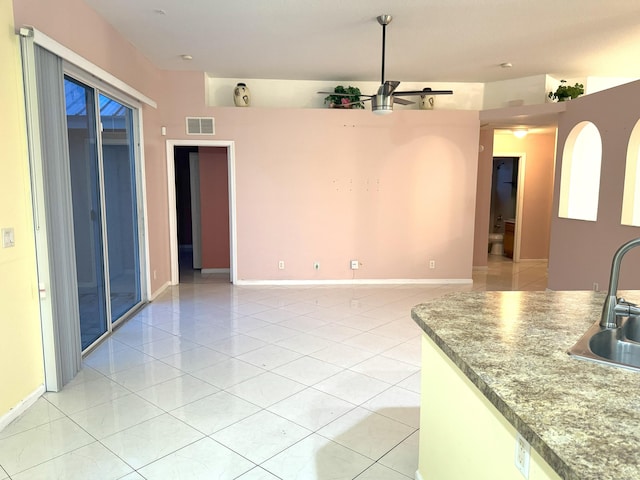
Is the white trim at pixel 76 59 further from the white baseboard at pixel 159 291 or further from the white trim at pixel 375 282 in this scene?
the white trim at pixel 375 282

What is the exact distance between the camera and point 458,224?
6527 mm

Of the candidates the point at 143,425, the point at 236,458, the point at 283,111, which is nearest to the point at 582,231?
the point at 283,111

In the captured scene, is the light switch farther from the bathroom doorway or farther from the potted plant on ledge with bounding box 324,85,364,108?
the bathroom doorway

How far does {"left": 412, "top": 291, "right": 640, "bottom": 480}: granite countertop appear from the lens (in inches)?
34.5

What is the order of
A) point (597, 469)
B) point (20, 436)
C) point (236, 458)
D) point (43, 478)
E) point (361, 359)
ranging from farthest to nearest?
point (361, 359) → point (20, 436) → point (236, 458) → point (43, 478) → point (597, 469)

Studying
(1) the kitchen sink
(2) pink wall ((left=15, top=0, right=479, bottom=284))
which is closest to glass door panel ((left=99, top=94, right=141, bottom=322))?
(2) pink wall ((left=15, top=0, right=479, bottom=284))

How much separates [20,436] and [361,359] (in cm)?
238

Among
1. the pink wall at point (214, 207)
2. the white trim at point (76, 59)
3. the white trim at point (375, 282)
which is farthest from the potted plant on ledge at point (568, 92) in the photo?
the white trim at point (76, 59)

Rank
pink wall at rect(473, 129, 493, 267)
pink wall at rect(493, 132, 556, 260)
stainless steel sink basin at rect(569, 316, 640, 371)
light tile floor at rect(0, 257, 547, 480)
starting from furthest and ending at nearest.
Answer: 1. pink wall at rect(493, 132, 556, 260)
2. pink wall at rect(473, 129, 493, 267)
3. light tile floor at rect(0, 257, 547, 480)
4. stainless steel sink basin at rect(569, 316, 640, 371)

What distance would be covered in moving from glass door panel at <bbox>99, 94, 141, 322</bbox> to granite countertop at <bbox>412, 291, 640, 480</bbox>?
3569 mm

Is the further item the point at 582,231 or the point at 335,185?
the point at 335,185

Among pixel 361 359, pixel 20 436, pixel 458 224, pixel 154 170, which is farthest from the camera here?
pixel 458 224

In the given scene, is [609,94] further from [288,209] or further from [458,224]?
[288,209]

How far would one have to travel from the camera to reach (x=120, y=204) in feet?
15.1
